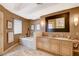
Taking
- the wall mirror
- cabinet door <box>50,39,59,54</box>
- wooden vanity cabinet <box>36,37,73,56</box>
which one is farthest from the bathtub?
cabinet door <box>50,39,59,54</box>

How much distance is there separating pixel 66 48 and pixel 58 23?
1.21m

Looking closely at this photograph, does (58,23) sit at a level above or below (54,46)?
above

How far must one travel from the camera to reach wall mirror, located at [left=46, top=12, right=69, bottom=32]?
3.63 meters

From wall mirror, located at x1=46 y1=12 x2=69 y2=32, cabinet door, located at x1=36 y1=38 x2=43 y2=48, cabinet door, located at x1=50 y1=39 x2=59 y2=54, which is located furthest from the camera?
cabinet door, located at x1=36 y1=38 x2=43 y2=48

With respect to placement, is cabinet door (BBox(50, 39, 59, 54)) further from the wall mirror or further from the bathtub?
the bathtub

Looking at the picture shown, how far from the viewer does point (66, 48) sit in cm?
303

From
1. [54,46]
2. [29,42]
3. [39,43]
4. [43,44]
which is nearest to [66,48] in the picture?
[54,46]

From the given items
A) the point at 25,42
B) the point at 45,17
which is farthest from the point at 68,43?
the point at 25,42

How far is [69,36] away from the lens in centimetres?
343

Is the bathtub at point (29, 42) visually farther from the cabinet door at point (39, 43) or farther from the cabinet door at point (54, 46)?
the cabinet door at point (54, 46)

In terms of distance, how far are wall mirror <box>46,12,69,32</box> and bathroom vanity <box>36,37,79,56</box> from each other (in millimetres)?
557

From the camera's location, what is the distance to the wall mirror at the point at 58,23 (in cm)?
363

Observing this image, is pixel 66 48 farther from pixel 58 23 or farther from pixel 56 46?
pixel 58 23

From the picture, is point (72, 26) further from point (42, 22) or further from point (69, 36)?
point (42, 22)
